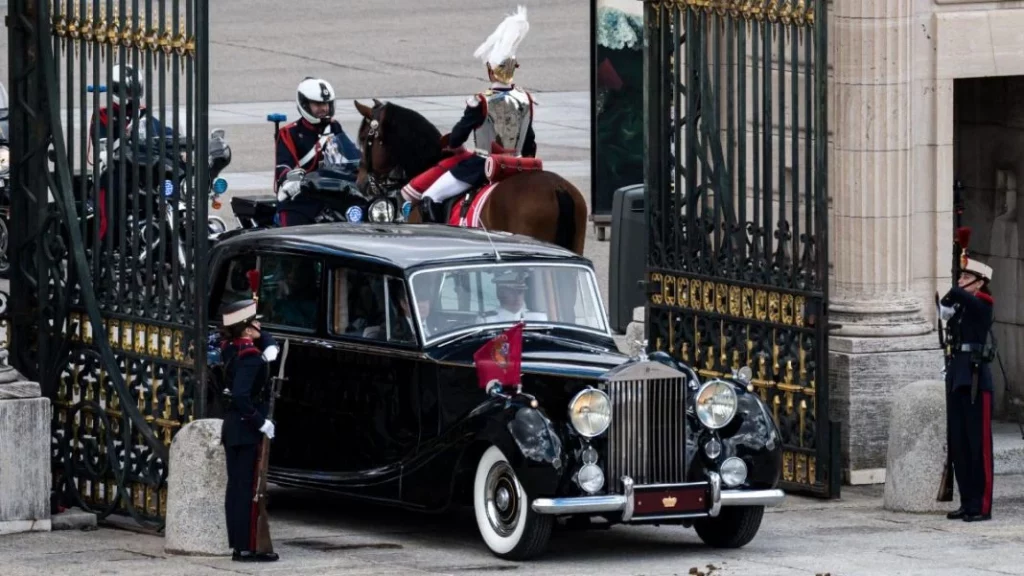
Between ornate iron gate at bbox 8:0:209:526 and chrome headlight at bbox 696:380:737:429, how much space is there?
2591 mm

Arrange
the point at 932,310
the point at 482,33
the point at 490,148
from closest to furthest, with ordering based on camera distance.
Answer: the point at 932,310, the point at 490,148, the point at 482,33

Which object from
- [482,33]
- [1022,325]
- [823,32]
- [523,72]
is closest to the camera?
[823,32]

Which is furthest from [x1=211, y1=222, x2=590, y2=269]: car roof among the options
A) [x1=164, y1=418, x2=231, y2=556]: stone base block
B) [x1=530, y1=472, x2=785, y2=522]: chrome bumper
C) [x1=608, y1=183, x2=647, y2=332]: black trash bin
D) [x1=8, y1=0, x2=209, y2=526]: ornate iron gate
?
[x1=608, y1=183, x2=647, y2=332]: black trash bin

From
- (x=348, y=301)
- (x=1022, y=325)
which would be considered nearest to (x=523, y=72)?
(x=1022, y=325)

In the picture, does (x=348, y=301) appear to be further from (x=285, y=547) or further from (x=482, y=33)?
(x=482, y=33)

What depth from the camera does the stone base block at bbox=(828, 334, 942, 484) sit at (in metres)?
15.4

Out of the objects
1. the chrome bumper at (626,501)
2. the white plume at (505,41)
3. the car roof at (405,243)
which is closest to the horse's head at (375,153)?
the white plume at (505,41)

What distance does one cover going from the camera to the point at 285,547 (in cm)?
1323

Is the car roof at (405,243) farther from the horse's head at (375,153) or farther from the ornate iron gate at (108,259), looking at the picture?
the horse's head at (375,153)

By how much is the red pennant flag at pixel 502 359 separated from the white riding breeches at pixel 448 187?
218 inches

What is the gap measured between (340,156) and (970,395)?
6.90 meters

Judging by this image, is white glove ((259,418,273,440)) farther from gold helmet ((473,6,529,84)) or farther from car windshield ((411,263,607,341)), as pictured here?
gold helmet ((473,6,529,84))

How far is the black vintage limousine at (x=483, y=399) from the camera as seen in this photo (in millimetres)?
12750

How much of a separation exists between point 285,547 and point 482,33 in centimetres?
2746
